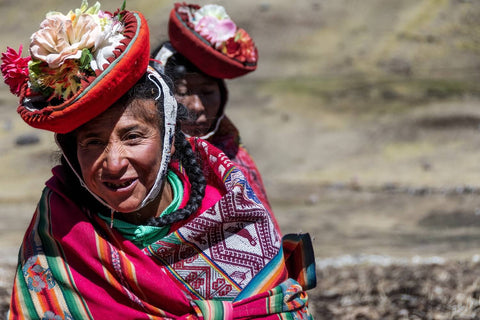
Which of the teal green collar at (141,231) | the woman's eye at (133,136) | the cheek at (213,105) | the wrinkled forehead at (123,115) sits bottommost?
the cheek at (213,105)

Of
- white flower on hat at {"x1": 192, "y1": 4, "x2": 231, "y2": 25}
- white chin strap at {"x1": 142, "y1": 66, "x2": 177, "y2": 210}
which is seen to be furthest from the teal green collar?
white flower on hat at {"x1": 192, "y1": 4, "x2": 231, "y2": 25}

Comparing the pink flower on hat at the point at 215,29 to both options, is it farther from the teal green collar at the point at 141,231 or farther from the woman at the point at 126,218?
the teal green collar at the point at 141,231

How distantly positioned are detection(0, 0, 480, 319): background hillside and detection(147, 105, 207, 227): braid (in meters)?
0.57

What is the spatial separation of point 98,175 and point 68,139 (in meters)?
0.23

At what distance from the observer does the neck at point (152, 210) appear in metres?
3.10

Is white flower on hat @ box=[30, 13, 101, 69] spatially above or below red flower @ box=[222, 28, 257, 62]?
above

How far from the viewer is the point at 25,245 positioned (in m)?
3.12

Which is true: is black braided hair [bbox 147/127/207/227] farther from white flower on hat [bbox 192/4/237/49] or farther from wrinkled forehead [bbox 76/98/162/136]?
white flower on hat [bbox 192/4/237/49]

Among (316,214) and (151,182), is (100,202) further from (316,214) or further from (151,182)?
(316,214)

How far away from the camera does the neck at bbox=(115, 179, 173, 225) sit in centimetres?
310

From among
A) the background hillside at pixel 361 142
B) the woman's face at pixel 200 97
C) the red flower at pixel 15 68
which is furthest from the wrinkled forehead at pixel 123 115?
the woman's face at pixel 200 97

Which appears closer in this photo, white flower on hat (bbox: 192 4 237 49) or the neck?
the neck

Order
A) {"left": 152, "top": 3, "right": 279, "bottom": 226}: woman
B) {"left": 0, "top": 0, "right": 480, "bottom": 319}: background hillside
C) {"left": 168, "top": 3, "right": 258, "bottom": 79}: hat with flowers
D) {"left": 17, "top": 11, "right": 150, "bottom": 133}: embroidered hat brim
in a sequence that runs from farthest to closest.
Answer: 1. {"left": 0, "top": 0, "right": 480, "bottom": 319}: background hillside
2. {"left": 168, "top": 3, "right": 258, "bottom": 79}: hat with flowers
3. {"left": 152, "top": 3, "right": 279, "bottom": 226}: woman
4. {"left": 17, "top": 11, "right": 150, "bottom": 133}: embroidered hat brim

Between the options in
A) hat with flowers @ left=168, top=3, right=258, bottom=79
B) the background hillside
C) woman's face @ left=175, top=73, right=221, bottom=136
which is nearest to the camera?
woman's face @ left=175, top=73, right=221, bottom=136
